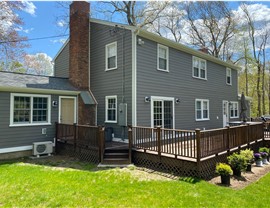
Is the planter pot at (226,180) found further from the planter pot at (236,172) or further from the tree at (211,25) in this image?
the tree at (211,25)

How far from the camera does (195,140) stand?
19.8 ft

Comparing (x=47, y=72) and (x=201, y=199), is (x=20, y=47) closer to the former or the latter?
(x=47, y=72)

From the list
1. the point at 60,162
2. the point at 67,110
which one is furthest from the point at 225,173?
the point at 67,110

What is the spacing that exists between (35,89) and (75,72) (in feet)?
8.81

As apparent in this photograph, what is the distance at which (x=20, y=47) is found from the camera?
16.9 metres

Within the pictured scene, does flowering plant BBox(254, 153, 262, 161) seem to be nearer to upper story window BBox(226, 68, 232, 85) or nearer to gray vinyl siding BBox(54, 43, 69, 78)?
upper story window BBox(226, 68, 232, 85)

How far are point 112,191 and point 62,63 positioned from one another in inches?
423

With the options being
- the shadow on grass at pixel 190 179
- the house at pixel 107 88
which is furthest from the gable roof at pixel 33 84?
the shadow on grass at pixel 190 179

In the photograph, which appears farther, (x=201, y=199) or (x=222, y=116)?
(x=222, y=116)

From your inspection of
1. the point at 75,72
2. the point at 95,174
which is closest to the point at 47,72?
the point at 75,72

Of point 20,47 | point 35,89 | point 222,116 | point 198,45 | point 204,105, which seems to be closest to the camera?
point 35,89

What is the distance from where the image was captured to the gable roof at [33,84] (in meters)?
8.38

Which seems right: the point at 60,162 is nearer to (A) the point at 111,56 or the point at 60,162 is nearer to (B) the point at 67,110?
(B) the point at 67,110

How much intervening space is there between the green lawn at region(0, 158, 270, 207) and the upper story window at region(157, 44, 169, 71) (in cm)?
604
